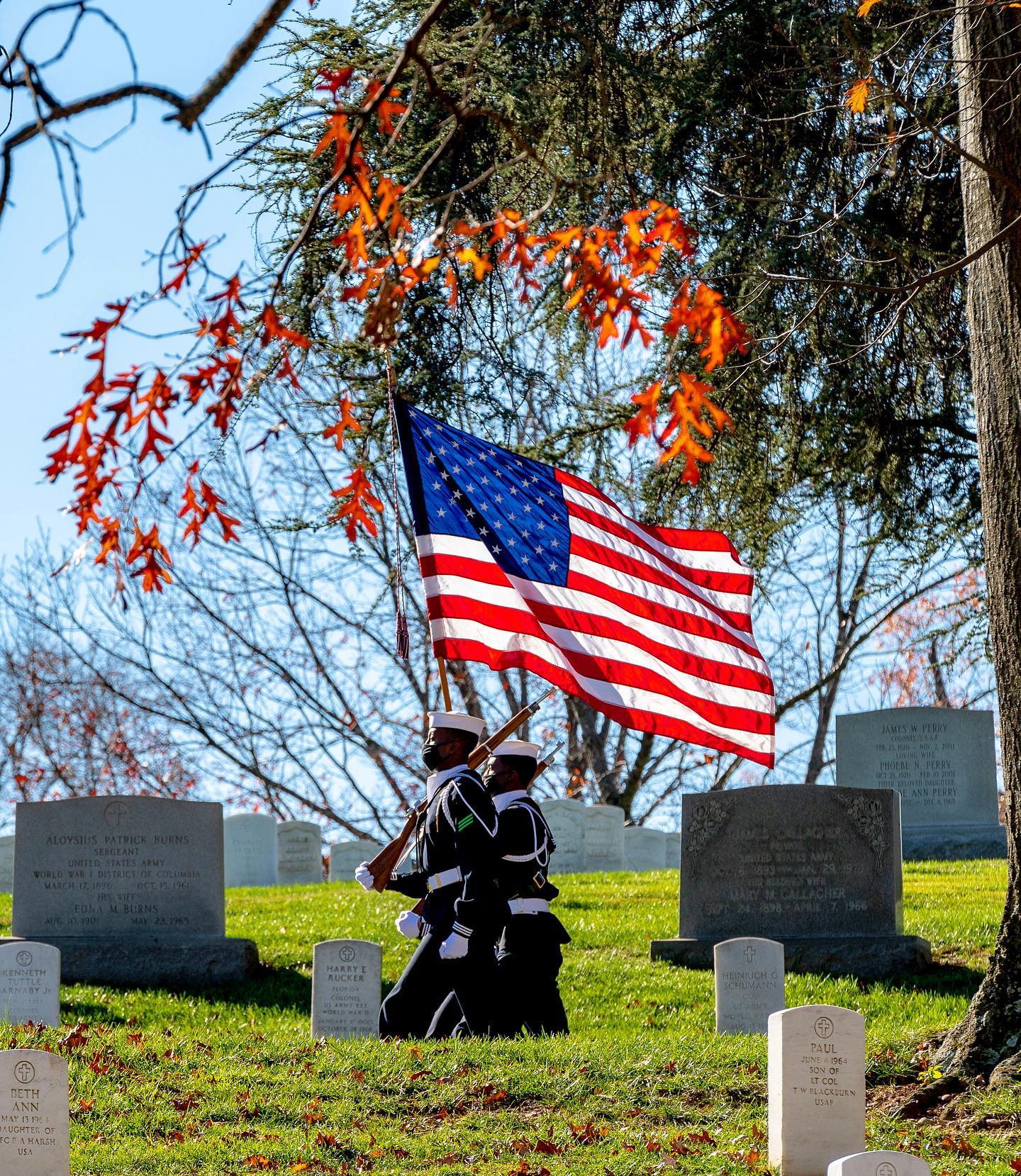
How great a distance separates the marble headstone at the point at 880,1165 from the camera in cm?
509

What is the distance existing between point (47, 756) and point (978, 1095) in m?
25.2

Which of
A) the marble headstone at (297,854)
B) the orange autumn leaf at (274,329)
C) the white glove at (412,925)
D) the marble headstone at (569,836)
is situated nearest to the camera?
the orange autumn leaf at (274,329)

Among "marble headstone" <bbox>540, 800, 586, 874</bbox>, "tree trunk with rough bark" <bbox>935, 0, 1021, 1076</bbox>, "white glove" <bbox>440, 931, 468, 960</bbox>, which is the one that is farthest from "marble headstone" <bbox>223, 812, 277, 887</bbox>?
"tree trunk with rough bark" <bbox>935, 0, 1021, 1076</bbox>

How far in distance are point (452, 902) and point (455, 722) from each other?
3.27 feet

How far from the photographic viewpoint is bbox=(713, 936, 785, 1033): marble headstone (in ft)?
29.9

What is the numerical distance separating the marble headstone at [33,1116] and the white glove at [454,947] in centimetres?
289

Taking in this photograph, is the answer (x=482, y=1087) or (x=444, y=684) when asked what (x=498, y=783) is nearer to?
(x=444, y=684)

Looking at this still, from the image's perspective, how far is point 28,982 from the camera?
31.4 feet

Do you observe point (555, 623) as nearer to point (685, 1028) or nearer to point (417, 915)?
point (417, 915)

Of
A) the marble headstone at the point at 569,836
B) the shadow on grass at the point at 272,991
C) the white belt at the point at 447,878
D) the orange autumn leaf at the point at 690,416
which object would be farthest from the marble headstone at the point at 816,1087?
the marble headstone at the point at 569,836

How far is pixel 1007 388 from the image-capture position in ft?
25.7

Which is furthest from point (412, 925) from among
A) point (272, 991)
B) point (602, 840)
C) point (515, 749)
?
point (602, 840)

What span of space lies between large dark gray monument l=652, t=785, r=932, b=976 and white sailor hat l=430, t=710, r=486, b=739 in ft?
10.4

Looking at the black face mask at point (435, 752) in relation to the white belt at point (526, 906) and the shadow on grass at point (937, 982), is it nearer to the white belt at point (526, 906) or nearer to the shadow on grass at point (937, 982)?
the white belt at point (526, 906)
